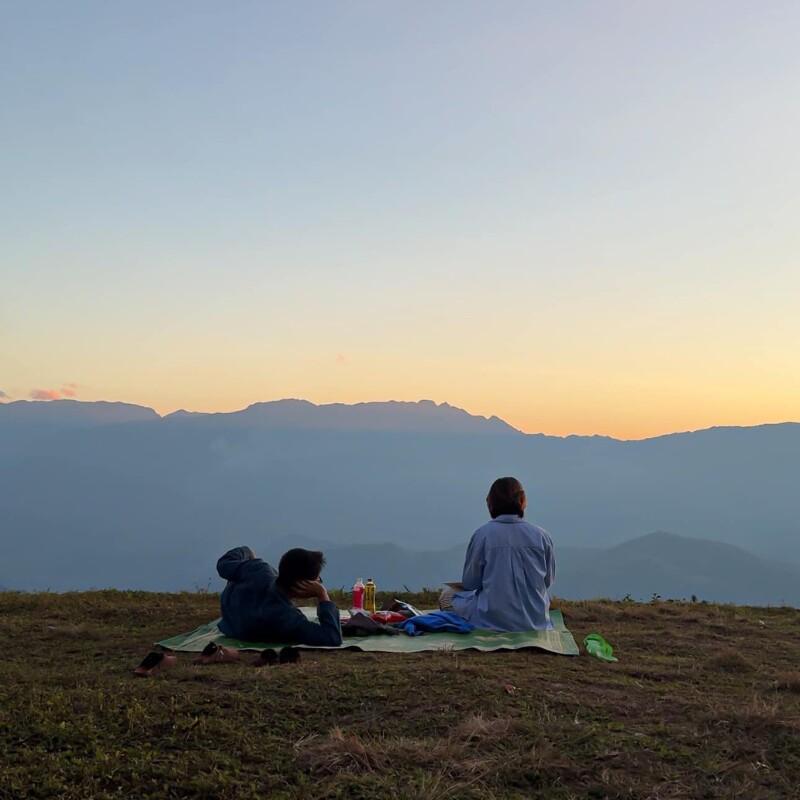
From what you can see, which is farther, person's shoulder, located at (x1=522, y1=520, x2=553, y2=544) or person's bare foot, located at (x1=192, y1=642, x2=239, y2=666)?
person's shoulder, located at (x1=522, y1=520, x2=553, y2=544)

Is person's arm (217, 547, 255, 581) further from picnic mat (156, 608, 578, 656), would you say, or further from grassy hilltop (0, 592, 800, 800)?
grassy hilltop (0, 592, 800, 800)

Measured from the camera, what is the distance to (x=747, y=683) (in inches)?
255

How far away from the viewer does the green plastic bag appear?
7406 mm

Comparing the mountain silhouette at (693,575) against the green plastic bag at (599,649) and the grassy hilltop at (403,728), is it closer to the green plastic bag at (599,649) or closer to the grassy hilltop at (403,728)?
the green plastic bag at (599,649)

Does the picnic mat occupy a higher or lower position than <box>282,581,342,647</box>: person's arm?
lower

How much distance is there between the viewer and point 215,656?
6.73 meters

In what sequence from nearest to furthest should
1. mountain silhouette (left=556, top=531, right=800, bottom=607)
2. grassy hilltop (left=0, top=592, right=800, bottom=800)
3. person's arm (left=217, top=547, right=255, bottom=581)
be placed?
1. grassy hilltop (left=0, top=592, right=800, bottom=800)
2. person's arm (left=217, top=547, right=255, bottom=581)
3. mountain silhouette (left=556, top=531, right=800, bottom=607)

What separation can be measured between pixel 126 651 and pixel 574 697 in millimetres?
4363

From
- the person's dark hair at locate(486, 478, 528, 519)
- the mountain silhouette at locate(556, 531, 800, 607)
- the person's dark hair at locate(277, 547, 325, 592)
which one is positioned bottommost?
the mountain silhouette at locate(556, 531, 800, 607)

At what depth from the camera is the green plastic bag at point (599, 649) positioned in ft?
24.3

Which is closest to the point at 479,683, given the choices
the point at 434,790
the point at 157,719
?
the point at 434,790

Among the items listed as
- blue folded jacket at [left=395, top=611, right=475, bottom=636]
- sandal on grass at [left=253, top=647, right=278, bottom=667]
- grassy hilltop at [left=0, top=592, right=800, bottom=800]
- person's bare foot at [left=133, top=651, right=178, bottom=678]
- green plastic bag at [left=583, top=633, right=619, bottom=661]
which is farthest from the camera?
blue folded jacket at [left=395, top=611, right=475, bottom=636]

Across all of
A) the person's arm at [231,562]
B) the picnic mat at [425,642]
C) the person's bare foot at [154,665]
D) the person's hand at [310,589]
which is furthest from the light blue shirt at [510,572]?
the person's bare foot at [154,665]

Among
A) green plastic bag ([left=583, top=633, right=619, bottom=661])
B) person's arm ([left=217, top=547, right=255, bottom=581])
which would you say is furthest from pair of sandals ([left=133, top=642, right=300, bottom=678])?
green plastic bag ([left=583, top=633, right=619, bottom=661])
